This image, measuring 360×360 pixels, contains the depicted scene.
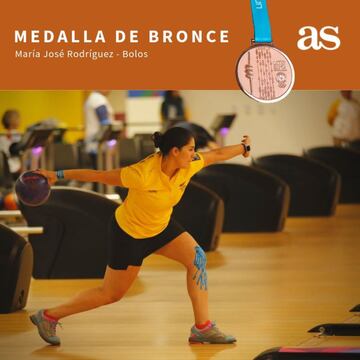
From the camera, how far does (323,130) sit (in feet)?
66.3

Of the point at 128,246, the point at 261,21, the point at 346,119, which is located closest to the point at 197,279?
the point at 128,246

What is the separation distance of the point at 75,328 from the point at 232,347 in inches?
41.3

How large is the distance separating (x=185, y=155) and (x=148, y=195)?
10.8 inches

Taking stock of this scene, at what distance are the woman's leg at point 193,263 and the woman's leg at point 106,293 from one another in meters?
0.22

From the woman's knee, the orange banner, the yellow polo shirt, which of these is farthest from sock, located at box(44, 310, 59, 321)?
the orange banner

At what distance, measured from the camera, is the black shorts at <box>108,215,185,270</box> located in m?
6.26

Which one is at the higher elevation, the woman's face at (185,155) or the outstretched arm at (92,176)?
the woman's face at (185,155)

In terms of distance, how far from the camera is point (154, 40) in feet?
18.1

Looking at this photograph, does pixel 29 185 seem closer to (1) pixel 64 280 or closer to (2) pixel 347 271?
(1) pixel 64 280

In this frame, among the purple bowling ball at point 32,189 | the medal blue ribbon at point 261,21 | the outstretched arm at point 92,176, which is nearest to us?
the medal blue ribbon at point 261,21

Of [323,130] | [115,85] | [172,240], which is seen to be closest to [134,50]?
[115,85]

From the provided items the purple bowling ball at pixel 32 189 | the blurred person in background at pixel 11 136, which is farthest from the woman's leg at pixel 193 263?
the blurred person in background at pixel 11 136

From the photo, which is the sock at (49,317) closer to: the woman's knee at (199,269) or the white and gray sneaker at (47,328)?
the white and gray sneaker at (47,328)

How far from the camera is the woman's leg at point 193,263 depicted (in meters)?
6.38
